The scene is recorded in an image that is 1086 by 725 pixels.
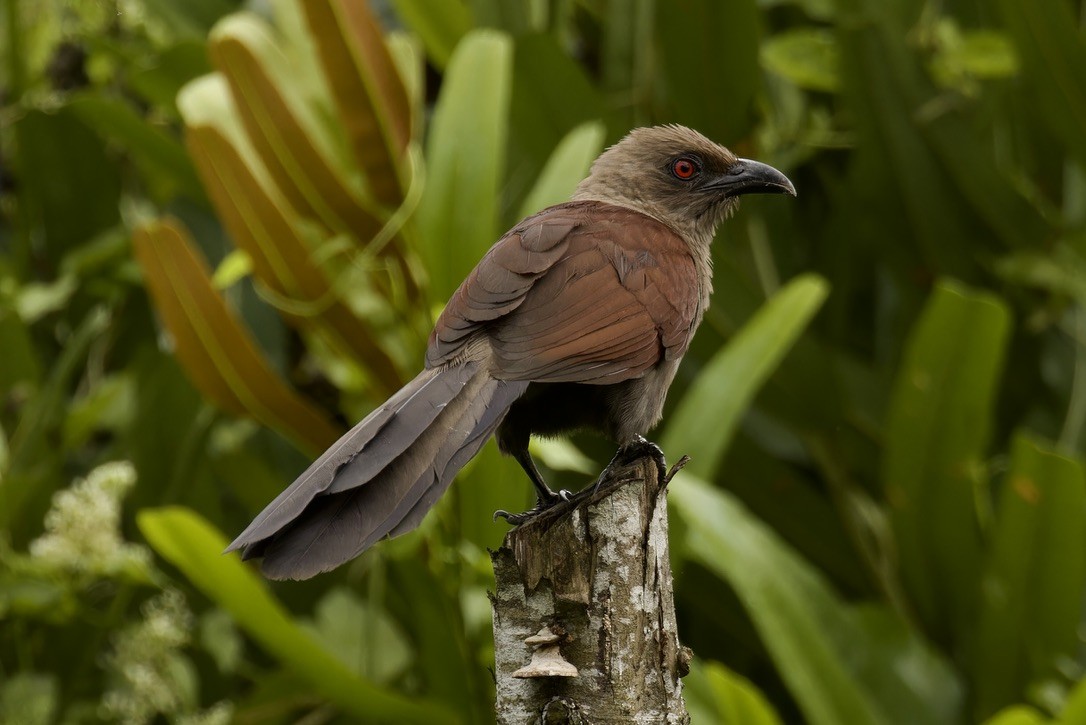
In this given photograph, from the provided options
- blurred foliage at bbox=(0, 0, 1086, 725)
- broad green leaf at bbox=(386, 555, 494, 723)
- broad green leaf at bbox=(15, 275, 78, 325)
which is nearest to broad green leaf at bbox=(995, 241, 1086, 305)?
blurred foliage at bbox=(0, 0, 1086, 725)

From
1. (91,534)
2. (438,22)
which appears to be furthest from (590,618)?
(438,22)

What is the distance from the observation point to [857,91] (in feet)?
14.1

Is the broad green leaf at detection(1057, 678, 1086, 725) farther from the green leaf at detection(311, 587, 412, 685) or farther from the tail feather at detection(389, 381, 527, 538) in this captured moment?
the green leaf at detection(311, 587, 412, 685)

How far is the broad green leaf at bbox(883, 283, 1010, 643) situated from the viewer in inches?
140

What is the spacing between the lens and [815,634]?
3346 mm

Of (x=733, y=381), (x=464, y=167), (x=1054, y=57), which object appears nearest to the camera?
(x=733, y=381)

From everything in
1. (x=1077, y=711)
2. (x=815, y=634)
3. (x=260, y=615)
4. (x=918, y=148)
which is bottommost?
(x=1077, y=711)

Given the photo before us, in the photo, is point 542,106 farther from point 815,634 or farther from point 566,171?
point 815,634

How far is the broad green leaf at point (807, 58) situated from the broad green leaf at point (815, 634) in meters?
1.67

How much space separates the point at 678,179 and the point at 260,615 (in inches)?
60.6

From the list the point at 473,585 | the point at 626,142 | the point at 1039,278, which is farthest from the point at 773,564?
the point at 1039,278

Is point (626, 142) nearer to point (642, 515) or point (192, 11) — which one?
point (642, 515)

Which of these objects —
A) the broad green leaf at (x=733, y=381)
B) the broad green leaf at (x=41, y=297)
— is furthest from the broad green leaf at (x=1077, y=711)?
the broad green leaf at (x=41, y=297)

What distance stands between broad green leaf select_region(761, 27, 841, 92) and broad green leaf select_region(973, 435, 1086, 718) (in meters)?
1.51
